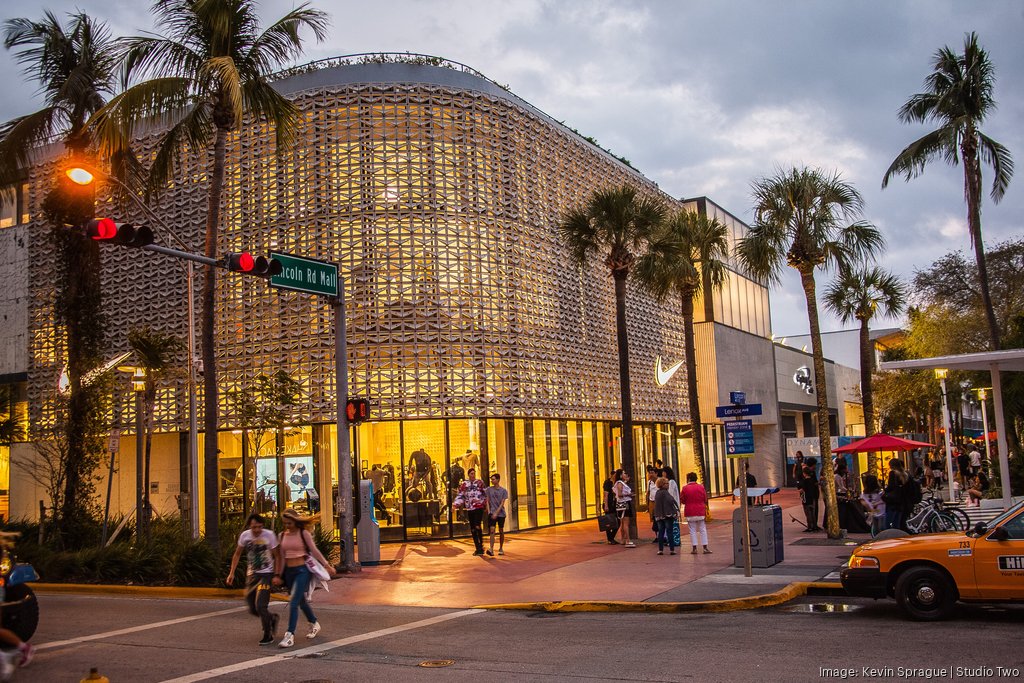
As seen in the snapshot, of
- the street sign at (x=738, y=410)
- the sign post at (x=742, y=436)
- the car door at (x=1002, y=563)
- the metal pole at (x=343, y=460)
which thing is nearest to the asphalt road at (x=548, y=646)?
the car door at (x=1002, y=563)

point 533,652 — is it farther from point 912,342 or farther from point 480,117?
point 912,342

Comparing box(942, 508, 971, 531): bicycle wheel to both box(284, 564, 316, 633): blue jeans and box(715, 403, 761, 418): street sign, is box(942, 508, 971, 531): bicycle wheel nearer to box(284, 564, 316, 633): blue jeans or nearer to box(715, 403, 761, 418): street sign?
box(715, 403, 761, 418): street sign

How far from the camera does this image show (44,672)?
31.6 ft

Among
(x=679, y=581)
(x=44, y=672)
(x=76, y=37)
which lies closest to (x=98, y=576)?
(x=44, y=672)

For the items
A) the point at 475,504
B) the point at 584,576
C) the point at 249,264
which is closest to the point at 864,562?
the point at 584,576

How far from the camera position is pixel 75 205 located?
855 inches

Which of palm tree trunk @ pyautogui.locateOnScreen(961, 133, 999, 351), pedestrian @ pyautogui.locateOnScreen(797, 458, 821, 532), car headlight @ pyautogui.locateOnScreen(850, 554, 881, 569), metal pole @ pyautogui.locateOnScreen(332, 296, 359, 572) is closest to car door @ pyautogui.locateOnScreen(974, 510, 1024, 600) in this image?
car headlight @ pyautogui.locateOnScreen(850, 554, 881, 569)

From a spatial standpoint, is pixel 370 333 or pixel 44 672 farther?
pixel 370 333

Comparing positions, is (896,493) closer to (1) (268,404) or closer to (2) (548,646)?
(2) (548,646)

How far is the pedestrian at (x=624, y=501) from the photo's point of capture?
21516mm

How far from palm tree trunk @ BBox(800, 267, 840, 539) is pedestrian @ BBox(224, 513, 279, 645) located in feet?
43.6

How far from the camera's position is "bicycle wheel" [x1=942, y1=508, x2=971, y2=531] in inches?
727

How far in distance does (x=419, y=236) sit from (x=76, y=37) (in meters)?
9.36

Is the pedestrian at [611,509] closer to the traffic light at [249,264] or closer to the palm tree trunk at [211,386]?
the palm tree trunk at [211,386]
